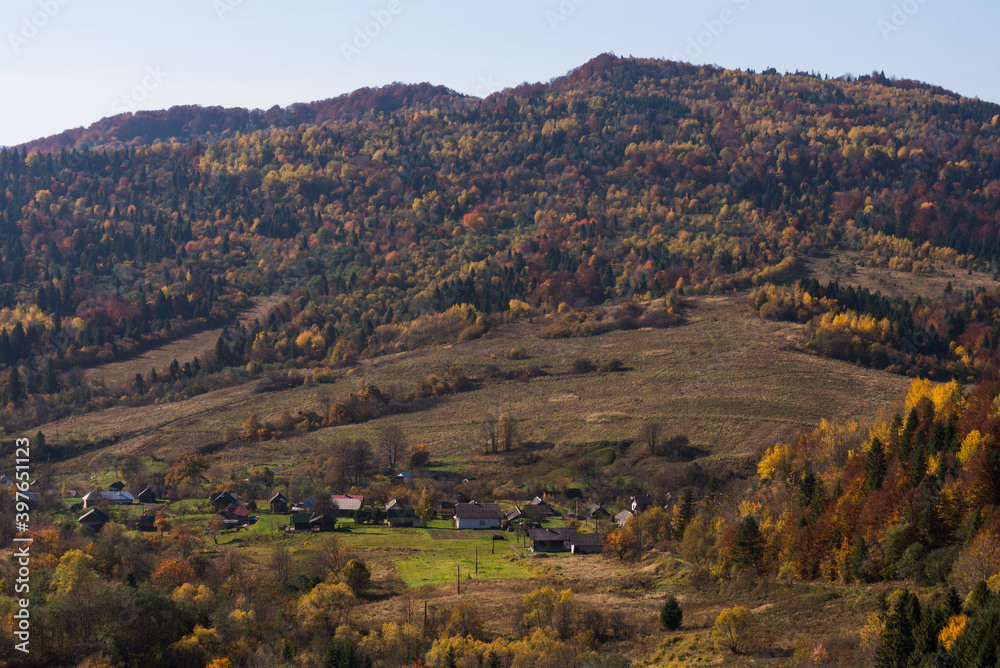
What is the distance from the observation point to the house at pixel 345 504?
310ft

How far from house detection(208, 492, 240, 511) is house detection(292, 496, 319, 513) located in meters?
7.09

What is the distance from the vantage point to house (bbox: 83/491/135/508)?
310 feet

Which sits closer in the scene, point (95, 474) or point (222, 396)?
point (95, 474)

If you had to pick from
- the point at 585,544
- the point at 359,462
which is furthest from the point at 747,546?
the point at 359,462

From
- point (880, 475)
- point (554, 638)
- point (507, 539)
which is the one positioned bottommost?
point (507, 539)

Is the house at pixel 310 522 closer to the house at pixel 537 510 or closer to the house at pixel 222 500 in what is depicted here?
the house at pixel 222 500

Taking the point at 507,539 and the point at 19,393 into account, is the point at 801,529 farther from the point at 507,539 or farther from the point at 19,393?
the point at 19,393

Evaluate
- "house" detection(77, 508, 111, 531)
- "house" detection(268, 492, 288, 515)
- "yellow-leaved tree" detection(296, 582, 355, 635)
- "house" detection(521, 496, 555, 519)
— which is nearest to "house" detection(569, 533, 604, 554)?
"house" detection(521, 496, 555, 519)

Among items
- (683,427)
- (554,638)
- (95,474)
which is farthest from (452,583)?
(95,474)

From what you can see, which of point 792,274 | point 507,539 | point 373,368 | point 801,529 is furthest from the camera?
point 792,274

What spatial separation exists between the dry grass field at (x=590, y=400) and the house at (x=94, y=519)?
28.3 m

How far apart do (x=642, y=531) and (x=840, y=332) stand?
3273 inches

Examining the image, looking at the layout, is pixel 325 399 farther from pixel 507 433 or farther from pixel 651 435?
pixel 651 435

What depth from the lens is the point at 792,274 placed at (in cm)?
19375
